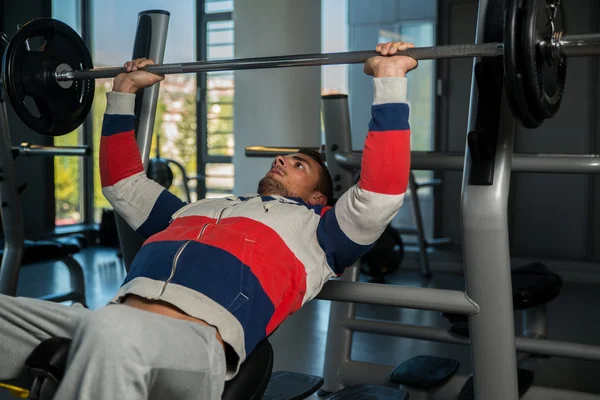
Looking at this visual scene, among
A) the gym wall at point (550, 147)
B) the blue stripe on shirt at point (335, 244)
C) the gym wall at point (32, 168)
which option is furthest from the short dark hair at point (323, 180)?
the gym wall at point (32, 168)

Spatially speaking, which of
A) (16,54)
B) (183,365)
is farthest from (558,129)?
(183,365)

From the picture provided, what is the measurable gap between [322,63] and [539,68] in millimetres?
470

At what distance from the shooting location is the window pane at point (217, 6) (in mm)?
6832

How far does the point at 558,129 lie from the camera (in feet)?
16.8

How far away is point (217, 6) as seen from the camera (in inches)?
271

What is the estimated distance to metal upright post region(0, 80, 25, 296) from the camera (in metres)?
3.02

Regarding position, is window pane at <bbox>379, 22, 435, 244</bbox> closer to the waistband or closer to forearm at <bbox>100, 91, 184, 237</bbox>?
forearm at <bbox>100, 91, 184, 237</bbox>

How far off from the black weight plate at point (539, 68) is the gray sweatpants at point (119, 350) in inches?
29.9

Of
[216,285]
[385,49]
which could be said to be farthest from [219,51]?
[216,285]

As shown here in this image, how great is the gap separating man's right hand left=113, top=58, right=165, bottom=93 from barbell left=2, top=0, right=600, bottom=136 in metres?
0.03

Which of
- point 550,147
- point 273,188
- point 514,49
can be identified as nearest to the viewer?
point 514,49

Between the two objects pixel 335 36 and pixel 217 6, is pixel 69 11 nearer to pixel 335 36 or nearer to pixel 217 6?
pixel 217 6

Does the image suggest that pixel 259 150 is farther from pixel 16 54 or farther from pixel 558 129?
pixel 558 129

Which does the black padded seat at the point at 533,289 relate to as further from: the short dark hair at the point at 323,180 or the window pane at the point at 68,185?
the window pane at the point at 68,185
